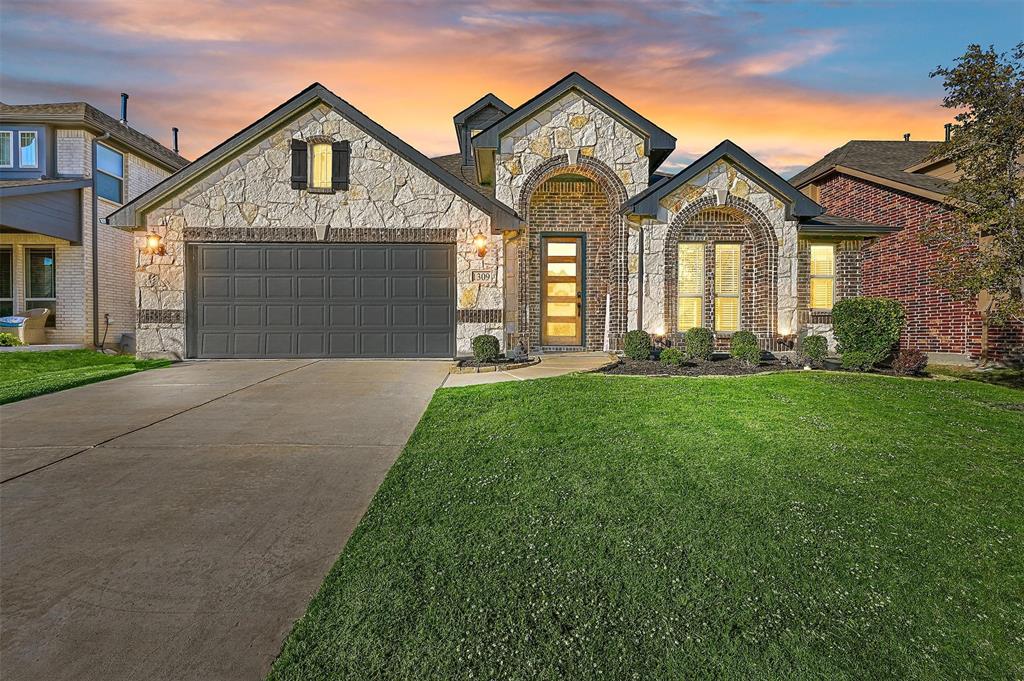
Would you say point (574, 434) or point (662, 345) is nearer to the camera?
point (574, 434)

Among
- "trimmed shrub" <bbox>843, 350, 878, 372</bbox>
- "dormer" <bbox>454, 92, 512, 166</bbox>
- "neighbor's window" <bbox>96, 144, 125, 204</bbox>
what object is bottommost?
"trimmed shrub" <bbox>843, 350, 878, 372</bbox>

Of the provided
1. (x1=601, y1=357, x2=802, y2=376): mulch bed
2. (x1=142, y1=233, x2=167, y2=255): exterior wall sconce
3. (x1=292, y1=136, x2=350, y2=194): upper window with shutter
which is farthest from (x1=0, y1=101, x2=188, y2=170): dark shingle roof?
(x1=601, y1=357, x2=802, y2=376): mulch bed

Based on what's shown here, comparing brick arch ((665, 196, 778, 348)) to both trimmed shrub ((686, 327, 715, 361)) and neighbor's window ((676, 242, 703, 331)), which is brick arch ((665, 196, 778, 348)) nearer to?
neighbor's window ((676, 242, 703, 331))

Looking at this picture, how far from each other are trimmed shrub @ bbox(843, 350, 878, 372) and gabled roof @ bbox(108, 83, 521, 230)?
6.93 m

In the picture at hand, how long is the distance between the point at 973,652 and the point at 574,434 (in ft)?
10.5

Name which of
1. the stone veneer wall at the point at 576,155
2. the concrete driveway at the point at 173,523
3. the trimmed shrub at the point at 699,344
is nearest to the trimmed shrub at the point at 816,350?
the trimmed shrub at the point at 699,344

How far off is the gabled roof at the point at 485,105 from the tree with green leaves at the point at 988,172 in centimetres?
1133

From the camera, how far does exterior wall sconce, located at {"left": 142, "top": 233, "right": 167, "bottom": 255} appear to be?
11672 millimetres

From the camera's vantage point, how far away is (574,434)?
5.21 metres

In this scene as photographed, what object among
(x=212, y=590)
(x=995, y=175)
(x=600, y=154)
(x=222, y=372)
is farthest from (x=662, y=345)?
(x=212, y=590)

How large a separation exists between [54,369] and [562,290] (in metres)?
11.6

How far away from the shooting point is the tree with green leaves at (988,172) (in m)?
7.19

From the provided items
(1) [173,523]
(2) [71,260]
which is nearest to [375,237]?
(1) [173,523]

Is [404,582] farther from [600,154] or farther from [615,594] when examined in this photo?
[600,154]
